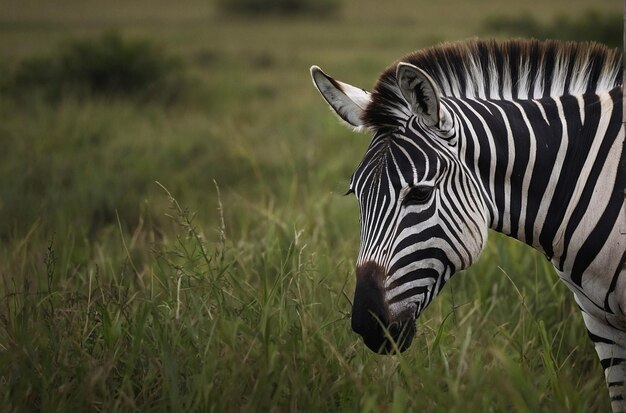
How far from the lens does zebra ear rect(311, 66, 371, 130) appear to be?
2.80 meters

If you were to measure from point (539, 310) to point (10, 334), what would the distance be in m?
2.70

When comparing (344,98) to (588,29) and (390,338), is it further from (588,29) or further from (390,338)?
(588,29)

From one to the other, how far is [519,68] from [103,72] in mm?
9165

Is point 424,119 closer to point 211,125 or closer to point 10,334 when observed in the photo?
point 10,334

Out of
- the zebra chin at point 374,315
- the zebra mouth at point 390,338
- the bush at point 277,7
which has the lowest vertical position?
the bush at point 277,7

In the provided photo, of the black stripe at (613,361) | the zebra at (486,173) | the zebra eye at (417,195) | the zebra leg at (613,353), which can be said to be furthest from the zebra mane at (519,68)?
the black stripe at (613,361)

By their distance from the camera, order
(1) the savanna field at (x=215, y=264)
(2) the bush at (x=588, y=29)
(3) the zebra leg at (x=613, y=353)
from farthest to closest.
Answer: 1. (2) the bush at (x=588, y=29)
2. (3) the zebra leg at (x=613, y=353)
3. (1) the savanna field at (x=215, y=264)

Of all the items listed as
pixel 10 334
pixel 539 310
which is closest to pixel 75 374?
pixel 10 334

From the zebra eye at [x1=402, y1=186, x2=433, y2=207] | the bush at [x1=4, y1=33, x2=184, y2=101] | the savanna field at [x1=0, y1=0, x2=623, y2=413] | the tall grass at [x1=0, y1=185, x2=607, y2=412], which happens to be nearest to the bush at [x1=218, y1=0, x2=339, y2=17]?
the savanna field at [x1=0, y1=0, x2=623, y2=413]

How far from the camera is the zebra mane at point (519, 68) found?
2.94 meters

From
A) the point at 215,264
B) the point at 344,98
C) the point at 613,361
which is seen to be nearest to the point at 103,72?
the point at 215,264

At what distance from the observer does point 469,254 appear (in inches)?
105

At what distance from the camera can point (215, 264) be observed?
3.78 metres

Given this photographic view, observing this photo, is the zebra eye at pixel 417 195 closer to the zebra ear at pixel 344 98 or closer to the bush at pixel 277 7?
the zebra ear at pixel 344 98
